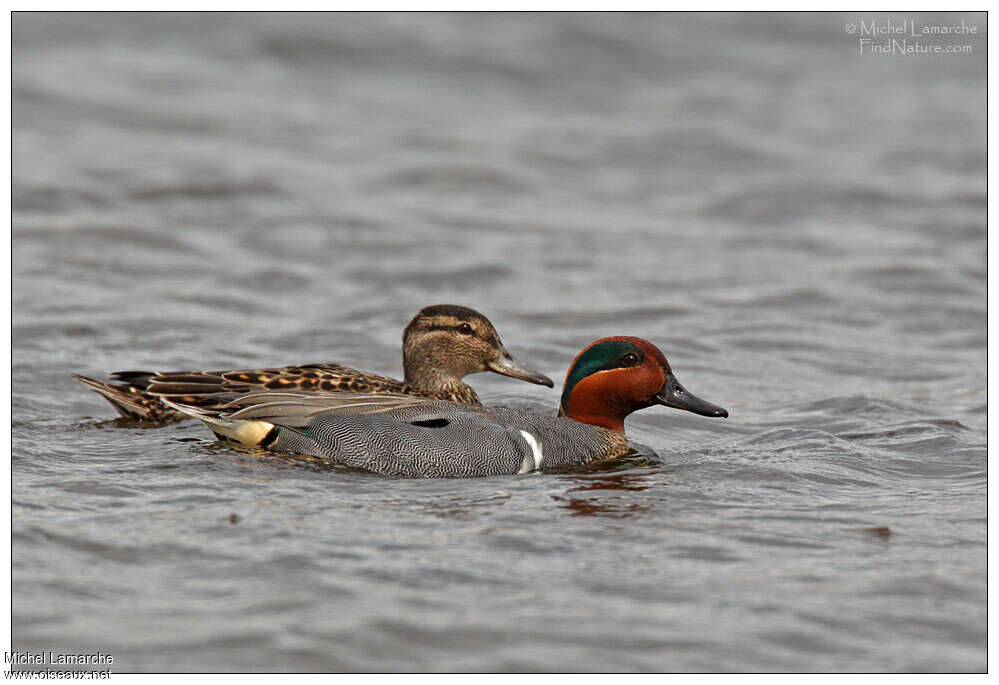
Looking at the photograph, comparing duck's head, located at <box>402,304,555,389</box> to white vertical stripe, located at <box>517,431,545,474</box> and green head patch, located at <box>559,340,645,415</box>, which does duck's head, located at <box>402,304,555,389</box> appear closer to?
green head patch, located at <box>559,340,645,415</box>

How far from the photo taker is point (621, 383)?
9.57m

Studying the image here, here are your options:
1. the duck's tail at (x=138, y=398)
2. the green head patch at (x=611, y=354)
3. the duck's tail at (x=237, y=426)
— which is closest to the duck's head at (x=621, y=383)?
the green head patch at (x=611, y=354)

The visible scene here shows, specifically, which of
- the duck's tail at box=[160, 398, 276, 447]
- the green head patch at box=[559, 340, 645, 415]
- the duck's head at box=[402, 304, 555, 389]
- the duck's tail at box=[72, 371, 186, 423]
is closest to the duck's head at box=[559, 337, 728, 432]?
the green head patch at box=[559, 340, 645, 415]

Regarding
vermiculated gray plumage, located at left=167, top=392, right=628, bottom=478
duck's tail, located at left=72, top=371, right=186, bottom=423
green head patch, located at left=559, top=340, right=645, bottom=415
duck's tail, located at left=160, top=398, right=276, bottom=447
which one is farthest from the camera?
duck's tail, located at left=72, top=371, right=186, bottom=423

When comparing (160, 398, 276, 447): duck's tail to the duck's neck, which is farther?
the duck's neck

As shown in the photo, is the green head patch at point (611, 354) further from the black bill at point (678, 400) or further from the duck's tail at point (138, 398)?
the duck's tail at point (138, 398)

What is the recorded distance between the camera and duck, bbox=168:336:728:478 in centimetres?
877

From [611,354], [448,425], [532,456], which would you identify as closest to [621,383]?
[611,354]

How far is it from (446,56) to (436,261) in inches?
303

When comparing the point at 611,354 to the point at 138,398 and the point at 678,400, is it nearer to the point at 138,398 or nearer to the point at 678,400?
the point at 678,400

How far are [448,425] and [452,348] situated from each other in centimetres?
148

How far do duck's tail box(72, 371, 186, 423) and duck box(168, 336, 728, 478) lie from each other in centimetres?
59

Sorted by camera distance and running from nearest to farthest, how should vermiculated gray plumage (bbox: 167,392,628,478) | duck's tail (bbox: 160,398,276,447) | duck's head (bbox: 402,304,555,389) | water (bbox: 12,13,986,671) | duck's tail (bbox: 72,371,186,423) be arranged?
water (bbox: 12,13,986,671) → vermiculated gray plumage (bbox: 167,392,628,478) → duck's tail (bbox: 160,398,276,447) → duck's tail (bbox: 72,371,186,423) → duck's head (bbox: 402,304,555,389)

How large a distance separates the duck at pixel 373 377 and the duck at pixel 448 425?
16 cm
